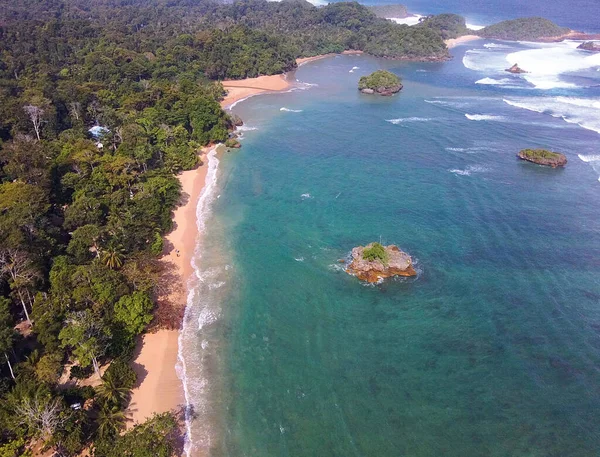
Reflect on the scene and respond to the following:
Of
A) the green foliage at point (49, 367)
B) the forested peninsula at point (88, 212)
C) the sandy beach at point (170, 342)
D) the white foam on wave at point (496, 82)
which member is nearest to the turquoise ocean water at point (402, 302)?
the sandy beach at point (170, 342)

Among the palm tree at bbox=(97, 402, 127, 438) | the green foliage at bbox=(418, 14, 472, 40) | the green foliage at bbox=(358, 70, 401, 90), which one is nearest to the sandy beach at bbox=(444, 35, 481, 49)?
the green foliage at bbox=(418, 14, 472, 40)

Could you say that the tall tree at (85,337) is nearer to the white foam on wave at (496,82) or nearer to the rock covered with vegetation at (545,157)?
the rock covered with vegetation at (545,157)

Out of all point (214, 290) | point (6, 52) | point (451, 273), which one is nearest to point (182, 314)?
point (214, 290)

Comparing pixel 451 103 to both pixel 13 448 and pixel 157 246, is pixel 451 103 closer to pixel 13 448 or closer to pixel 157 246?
pixel 157 246

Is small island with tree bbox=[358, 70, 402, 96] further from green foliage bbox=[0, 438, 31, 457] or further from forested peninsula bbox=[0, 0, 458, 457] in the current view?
green foliage bbox=[0, 438, 31, 457]

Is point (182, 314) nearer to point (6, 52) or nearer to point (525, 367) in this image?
point (525, 367)

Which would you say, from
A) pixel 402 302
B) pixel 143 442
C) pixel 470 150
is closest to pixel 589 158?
pixel 470 150

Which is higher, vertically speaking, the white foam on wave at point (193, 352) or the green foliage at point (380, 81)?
the green foliage at point (380, 81)
